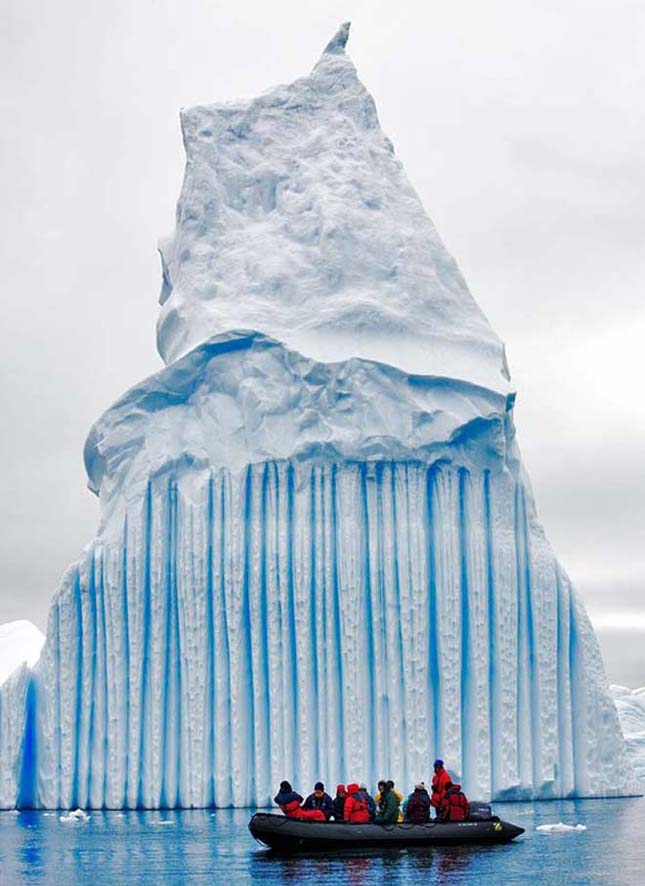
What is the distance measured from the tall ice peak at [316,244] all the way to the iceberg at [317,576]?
0.08 metres

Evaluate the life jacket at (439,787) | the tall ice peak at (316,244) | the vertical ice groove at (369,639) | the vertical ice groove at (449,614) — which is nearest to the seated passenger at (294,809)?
the life jacket at (439,787)

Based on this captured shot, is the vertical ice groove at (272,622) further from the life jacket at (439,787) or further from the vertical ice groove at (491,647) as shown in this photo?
the life jacket at (439,787)

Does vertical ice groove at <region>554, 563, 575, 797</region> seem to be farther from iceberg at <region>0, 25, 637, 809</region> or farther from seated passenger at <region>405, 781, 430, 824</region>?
seated passenger at <region>405, 781, 430, 824</region>

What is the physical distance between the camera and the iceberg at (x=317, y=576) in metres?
33.7

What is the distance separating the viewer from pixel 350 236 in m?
37.2

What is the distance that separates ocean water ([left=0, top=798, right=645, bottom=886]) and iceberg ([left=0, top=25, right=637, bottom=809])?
9.16 ft

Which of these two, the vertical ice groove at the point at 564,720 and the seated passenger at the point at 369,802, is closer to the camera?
the seated passenger at the point at 369,802

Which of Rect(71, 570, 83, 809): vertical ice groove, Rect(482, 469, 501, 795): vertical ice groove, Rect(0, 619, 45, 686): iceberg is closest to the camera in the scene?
Rect(482, 469, 501, 795): vertical ice groove

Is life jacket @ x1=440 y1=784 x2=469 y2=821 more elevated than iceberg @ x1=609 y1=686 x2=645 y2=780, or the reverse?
iceberg @ x1=609 y1=686 x2=645 y2=780

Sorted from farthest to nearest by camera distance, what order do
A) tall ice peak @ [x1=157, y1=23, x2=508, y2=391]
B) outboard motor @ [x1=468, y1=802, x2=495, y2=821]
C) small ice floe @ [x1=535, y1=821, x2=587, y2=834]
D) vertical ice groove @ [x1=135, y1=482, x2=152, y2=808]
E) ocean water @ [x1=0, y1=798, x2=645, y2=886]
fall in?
tall ice peak @ [x1=157, y1=23, x2=508, y2=391]
vertical ice groove @ [x1=135, y1=482, x2=152, y2=808]
small ice floe @ [x1=535, y1=821, x2=587, y2=834]
outboard motor @ [x1=468, y1=802, x2=495, y2=821]
ocean water @ [x1=0, y1=798, x2=645, y2=886]

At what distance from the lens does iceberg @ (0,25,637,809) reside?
3372cm

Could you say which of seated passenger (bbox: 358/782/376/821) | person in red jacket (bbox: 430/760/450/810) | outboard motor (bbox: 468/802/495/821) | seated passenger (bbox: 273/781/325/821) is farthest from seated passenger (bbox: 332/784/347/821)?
outboard motor (bbox: 468/802/495/821)

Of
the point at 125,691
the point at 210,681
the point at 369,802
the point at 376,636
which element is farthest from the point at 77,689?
the point at 369,802

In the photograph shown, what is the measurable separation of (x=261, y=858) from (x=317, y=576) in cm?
1067
